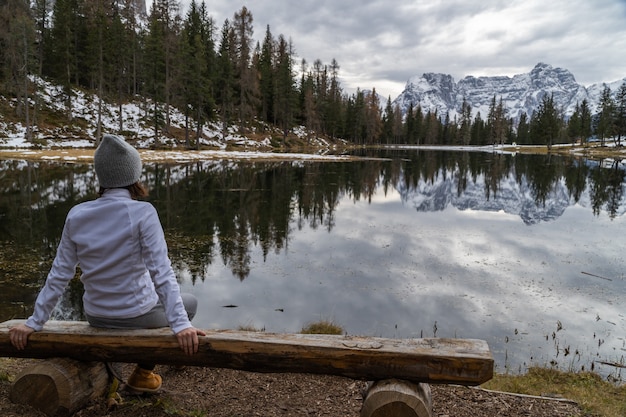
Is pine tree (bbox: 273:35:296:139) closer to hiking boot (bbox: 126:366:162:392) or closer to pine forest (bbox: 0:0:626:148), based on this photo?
pine forest (bbox: 0:0:626:148)

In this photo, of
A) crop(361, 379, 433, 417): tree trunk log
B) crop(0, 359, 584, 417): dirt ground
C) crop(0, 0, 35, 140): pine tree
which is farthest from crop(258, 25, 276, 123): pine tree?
crop(361, 379, 433, 417): tree trunk log

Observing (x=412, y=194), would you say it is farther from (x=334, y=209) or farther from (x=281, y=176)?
(x=281, y=176)

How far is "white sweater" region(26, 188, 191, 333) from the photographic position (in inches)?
127

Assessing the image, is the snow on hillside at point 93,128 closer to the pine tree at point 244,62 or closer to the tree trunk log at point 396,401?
the pine tree at point 244,62

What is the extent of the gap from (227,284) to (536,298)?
24.2ft

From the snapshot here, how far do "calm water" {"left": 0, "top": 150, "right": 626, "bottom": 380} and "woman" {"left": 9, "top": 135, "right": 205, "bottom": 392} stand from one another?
4902 millimetres

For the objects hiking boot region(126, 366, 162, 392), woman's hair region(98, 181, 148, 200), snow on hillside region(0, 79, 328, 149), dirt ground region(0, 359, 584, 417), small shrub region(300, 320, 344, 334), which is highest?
snow on hillside region(0, 79, 328, 149)

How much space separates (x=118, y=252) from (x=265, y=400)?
232 centimetres

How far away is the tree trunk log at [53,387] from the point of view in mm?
3584

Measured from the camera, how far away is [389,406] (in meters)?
3.28

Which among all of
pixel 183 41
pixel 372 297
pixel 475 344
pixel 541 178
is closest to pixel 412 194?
pixel 541 178

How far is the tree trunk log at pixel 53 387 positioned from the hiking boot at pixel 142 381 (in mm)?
403

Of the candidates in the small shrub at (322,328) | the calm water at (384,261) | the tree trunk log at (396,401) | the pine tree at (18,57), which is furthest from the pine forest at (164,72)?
the tree trunk log at (396,401)

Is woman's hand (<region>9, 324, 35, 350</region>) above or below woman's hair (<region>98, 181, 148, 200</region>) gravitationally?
below
